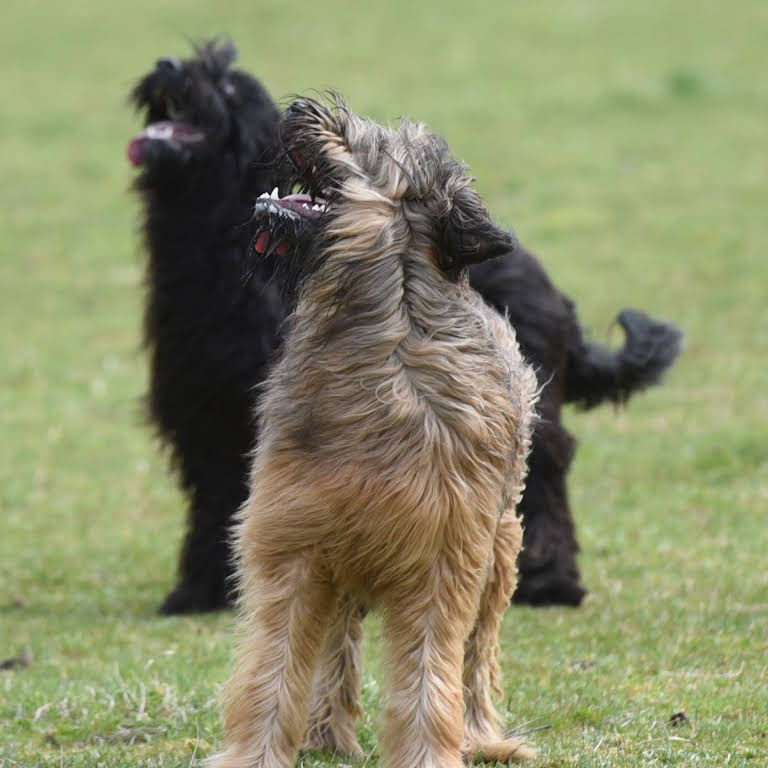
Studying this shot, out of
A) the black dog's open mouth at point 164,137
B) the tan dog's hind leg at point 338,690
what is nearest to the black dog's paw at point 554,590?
the tan dog's hind leg at point 338,690

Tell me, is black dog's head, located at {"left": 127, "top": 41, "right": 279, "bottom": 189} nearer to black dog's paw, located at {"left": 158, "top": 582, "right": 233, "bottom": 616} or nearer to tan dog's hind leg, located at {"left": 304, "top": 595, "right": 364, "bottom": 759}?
black dog's paw, located at {"left": 158, "top": 582, "right": 233, "bottom": 616}

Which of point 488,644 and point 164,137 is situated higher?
point 164,137

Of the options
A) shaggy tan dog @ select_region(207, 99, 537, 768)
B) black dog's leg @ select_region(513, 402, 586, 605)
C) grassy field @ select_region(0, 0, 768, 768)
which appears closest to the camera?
shaggy tan dog @ select_region(207, 99, 537, 768)

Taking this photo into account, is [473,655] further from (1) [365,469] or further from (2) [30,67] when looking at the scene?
(2) [30,67]

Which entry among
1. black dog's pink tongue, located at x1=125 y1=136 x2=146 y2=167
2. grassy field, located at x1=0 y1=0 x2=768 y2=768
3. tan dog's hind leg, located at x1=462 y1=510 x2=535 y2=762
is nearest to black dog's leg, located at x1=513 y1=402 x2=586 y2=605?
grassy field, located at x1=0 y1=0 x2=768 y2=768

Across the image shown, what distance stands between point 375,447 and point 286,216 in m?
Result: 0.71

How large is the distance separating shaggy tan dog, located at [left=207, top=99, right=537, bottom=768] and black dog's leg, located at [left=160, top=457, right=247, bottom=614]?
116 inches

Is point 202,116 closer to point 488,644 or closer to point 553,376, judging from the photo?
point 553,376

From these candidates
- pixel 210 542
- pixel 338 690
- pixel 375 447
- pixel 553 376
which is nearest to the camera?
pixel 375 447

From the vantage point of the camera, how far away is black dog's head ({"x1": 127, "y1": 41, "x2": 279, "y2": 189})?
7.20 m

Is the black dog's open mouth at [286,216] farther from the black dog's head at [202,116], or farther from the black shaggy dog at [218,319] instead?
the black dog's head at [202,116]

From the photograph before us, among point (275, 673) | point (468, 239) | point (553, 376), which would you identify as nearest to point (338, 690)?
point (275, 673)

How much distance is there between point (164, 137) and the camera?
7199 millimetres

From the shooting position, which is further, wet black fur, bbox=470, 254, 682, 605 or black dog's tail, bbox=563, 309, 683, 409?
black dog's tail, bbox=563, 309, 683, 409
